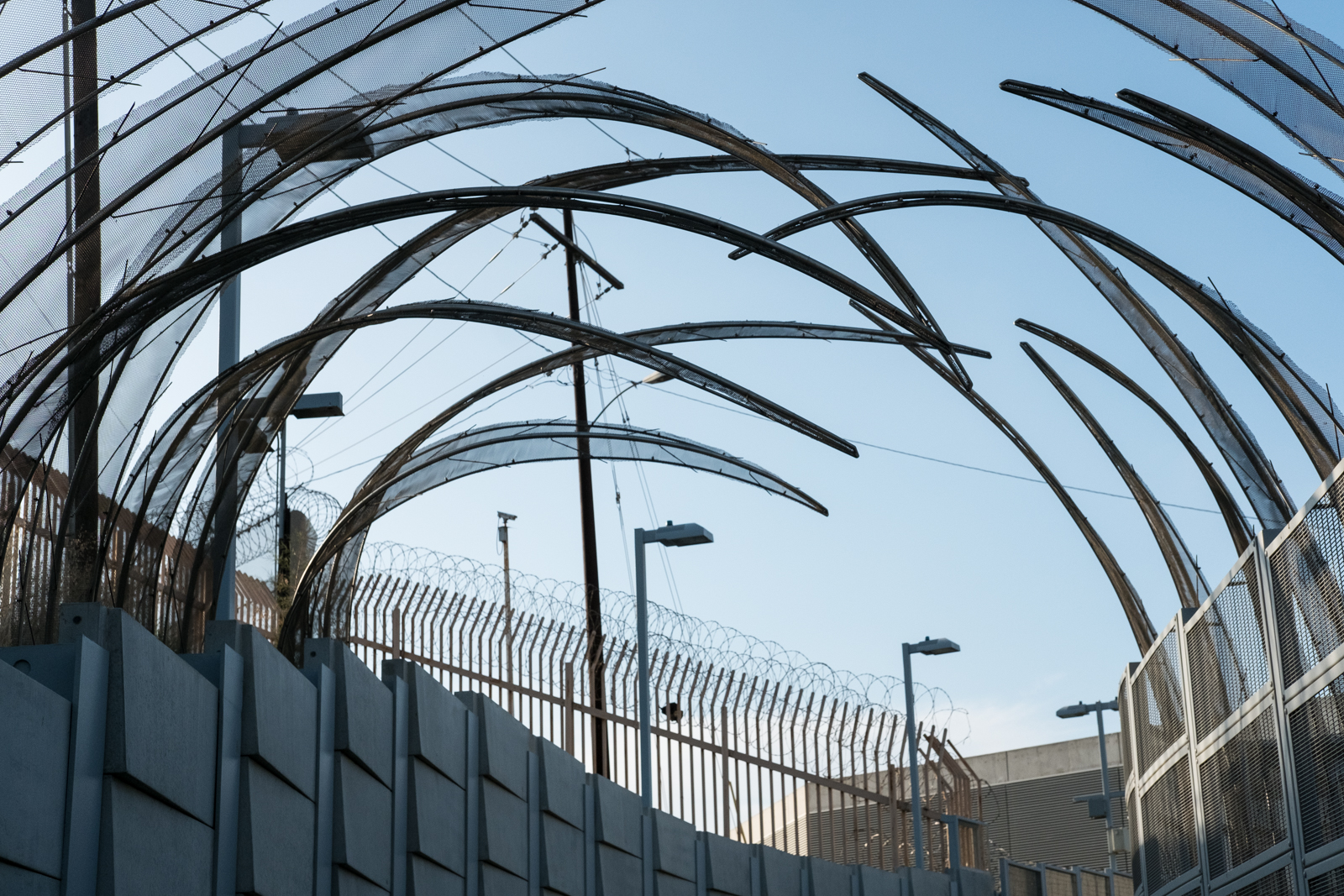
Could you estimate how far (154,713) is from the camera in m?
8.45

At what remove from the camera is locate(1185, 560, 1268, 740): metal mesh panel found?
11297 mm

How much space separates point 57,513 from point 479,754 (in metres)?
4.00

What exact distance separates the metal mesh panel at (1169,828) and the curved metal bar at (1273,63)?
5519 mm

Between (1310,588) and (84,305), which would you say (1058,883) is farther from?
(84,305)

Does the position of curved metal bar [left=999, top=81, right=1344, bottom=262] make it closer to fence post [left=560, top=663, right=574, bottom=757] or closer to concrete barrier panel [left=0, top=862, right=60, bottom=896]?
fence post [left=560, top=663, right=574, bottom=757]

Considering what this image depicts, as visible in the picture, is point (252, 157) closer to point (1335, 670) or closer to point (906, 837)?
point (1335, 670)

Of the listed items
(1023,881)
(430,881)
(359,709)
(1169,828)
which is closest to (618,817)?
(430,881)

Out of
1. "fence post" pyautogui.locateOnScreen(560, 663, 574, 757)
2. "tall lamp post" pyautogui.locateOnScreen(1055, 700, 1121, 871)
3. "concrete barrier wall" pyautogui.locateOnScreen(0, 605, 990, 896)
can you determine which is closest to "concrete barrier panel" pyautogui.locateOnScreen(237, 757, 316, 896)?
"concrete barrier wall" pyautogui.locateOnScreen(0, 605, 990, 896)

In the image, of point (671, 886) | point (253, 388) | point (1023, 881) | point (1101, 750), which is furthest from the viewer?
point (1101, 750)

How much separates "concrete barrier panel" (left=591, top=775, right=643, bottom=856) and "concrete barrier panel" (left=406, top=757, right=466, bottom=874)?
2942 mm

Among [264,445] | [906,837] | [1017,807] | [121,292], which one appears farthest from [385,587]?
[1017,807]

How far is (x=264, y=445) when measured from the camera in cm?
1453

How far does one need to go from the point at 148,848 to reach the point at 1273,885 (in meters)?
7.53


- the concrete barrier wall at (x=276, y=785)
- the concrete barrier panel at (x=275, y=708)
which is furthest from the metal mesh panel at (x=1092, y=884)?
the concrete barrier panel at (x=275, y=708)
